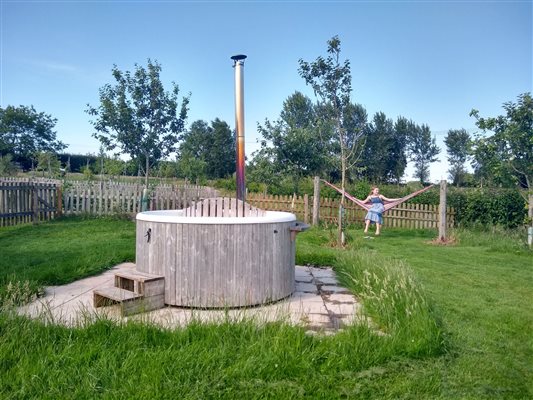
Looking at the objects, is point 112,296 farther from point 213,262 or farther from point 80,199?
point 80,199

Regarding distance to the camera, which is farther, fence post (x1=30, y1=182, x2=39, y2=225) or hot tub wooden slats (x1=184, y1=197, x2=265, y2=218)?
A: fence post (x1=30, y1=182, x2=39, y2=225)

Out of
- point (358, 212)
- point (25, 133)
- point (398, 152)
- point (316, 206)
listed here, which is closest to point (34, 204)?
point (316, 206)

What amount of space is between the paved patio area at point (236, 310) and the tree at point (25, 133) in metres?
36.5

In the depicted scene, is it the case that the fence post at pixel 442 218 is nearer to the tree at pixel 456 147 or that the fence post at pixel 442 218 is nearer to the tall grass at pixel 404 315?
the tall grass at pixel 404 315

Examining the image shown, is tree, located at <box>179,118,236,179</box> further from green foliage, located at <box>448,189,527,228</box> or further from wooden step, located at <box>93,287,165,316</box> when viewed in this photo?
wooden step, located at <box>93,287,165,316</box>

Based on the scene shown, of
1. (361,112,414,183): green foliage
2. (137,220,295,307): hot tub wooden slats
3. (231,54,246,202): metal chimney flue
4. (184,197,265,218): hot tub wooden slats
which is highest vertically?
(361,112,414,183): green foliage

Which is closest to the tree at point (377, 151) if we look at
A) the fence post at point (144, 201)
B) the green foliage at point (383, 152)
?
the green foliage at point (383, 152)

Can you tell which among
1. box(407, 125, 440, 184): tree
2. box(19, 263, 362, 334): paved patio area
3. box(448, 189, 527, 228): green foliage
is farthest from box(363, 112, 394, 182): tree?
box(19, 263, 362, 334): paved patio area

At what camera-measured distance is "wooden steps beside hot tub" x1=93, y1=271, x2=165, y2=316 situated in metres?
3.61

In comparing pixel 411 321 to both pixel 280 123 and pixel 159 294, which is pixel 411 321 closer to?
pixel 159 294

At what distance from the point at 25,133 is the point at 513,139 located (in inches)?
1542

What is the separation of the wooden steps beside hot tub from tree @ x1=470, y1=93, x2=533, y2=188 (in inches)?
391

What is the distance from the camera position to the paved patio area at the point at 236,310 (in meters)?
3.29

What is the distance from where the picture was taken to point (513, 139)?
35.4 ft
